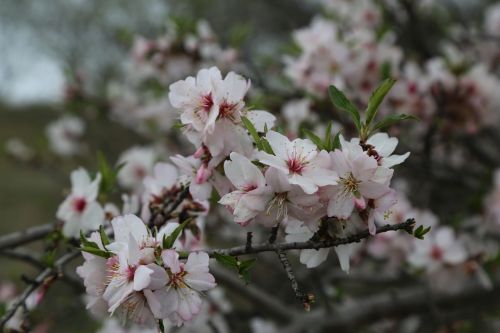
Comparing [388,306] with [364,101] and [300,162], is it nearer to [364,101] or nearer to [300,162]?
[364,101]

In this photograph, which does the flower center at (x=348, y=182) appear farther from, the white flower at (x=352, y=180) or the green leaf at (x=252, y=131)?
the green leaf at (x=252, y=131)

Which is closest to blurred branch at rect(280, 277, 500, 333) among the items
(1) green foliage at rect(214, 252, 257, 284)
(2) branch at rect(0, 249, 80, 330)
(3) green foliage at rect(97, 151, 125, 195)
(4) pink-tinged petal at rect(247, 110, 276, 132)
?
(3) green foliage at rect(97, 151, 125, 195)

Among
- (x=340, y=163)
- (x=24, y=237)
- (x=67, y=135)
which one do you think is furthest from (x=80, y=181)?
(x=67, y=135)

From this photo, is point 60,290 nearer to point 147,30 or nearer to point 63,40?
point 147,30

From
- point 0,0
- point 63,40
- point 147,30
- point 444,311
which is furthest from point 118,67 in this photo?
point 444,311

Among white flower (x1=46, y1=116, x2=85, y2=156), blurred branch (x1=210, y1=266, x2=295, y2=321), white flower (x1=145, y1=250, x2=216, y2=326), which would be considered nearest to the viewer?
white flower (x1=145, y1=250, x2=216, y2=326)

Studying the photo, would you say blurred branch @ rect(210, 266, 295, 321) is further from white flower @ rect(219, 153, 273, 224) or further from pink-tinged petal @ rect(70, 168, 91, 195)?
white flower @ rect(219, 153, 273, 224)

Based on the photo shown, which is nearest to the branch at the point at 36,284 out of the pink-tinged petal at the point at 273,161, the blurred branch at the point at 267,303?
the pink-tinged petal at the point at 273,161
